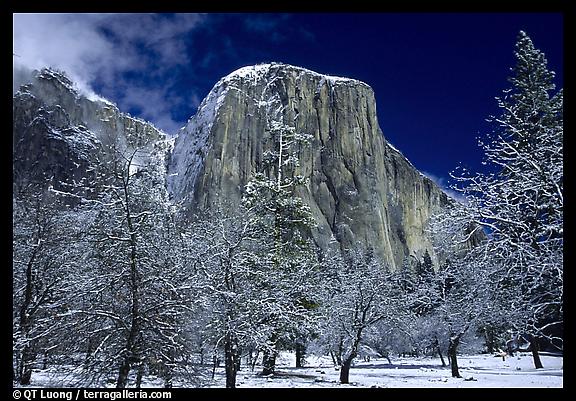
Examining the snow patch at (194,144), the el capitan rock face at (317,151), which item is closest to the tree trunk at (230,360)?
the el capitan rock face at (317,151)

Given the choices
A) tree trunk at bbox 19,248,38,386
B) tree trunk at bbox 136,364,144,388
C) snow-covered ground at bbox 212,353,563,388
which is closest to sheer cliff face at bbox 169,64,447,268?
snow-covered ground at bbox 212,353,563,388

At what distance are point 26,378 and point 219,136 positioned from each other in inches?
3478

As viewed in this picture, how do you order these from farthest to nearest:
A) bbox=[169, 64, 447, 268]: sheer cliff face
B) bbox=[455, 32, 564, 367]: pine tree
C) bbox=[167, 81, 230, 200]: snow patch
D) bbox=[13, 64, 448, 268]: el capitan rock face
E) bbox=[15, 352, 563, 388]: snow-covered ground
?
bbox=[169, 64, 447, 268]: sheer cliff face, bbox=[13, 64, 448, 268]: el capitan rock face, bbox=[167, 81, 230, 200]: snow patch, bbox=[15, 352, 563, 388]: snow-covered ground, bbox=[455, 32, 564, 367]: pine tree

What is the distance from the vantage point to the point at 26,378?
11.0m

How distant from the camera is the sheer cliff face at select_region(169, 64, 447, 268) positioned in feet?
316

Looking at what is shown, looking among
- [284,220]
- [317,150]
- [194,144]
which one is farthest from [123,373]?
[317,150]

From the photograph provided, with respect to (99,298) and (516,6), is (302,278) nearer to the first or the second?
(99,298)

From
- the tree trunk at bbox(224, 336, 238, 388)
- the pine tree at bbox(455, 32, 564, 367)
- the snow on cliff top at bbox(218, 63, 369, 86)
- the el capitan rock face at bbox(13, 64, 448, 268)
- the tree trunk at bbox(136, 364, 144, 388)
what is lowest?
the tree trunk at bbox(224, 336, 238, 388)

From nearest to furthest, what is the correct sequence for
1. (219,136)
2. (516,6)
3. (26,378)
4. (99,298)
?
(516,6), (99,298), (26,378), (219,136)

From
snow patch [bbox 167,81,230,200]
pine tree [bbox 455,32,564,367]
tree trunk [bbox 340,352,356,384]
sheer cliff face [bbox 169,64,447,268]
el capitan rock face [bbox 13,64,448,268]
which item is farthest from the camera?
sheer cliff face [bbox 169,64,447,268]

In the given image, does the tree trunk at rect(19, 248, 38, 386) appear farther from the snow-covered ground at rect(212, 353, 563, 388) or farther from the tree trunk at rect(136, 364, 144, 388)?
the snow-covered ground at rect(212, 353, 563, 388)

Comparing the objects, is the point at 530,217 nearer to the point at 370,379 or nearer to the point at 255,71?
the point at 370,379
